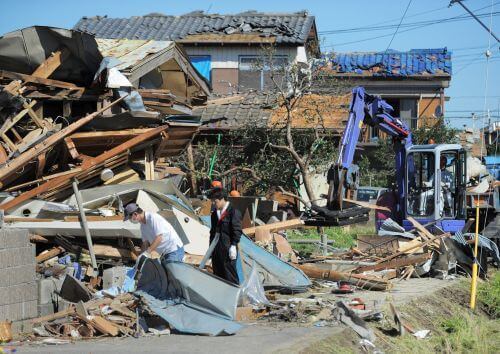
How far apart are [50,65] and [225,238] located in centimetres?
627

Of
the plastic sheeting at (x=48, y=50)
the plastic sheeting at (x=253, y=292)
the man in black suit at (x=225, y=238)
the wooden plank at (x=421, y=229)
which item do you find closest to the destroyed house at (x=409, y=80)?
the wooden plank at (x=421, y=229)

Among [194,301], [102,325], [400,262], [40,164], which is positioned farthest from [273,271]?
[40,164]

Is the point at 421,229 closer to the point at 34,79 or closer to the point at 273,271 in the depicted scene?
the point at 273,271

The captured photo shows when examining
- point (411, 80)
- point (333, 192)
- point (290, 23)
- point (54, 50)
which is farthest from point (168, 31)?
point (333, 192)

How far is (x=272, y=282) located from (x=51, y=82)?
5.95m

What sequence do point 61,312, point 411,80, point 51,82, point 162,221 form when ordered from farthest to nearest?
point 411,80
point 51,82
point 162,221
point 61,312

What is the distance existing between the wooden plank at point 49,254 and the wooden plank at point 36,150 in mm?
1516

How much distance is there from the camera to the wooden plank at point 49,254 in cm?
1312

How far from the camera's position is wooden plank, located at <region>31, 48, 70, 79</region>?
15457 millimetres

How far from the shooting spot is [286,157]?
26609mm

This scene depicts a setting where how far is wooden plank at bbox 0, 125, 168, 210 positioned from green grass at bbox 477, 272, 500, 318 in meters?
6.98

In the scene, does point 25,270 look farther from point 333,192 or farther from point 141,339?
point 333,192

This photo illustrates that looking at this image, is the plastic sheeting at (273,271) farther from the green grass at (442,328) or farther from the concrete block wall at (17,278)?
the concrete block wall at (17,278)

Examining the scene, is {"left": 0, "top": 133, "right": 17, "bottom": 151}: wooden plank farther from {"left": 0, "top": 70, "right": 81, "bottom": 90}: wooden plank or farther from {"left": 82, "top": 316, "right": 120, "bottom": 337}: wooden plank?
{"left": 82, "top": 316, "right": 120, "bottom": 337}: wooden plank
